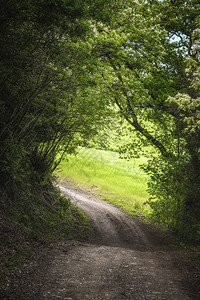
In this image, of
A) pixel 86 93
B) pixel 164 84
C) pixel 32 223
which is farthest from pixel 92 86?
pixel 32 223

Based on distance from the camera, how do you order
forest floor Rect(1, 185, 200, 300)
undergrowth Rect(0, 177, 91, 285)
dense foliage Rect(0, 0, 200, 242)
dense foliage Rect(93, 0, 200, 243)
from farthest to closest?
1. dense foliage Rect(93, 0, 200, 243)
2. dense foliage Rect(0, 0, 200, 242)
3. undergrowth Rect(0, 177, 91, 285)
4. forest floor Rect(1, 185, 200, 300)

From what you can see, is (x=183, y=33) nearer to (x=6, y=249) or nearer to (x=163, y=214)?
(x=163, y=214)

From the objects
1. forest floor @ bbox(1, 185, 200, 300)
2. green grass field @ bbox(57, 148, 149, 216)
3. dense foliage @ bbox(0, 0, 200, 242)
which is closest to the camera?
forest floor @ bbox(1, 185, 200, 300)

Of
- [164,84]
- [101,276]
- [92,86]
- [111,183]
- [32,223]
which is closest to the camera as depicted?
[101,276]

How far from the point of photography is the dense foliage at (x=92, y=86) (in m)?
7.20

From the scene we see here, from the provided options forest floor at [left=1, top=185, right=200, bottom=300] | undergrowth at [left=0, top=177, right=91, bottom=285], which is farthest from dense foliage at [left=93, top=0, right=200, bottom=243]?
undergrowth at [left=0, top=177, right=91, bottom=285]

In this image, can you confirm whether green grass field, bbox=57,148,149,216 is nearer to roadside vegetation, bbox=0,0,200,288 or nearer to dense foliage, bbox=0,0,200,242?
roadside vegetation, bbox=0,0,200,288

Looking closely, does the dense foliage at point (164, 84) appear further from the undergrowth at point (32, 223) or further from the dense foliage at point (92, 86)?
the undergrowth at point (32, 223)

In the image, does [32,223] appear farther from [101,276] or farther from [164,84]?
[164,84]

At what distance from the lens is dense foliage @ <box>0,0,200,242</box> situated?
7199 millimetres

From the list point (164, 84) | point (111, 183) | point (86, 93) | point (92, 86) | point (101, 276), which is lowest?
point (101, 276)

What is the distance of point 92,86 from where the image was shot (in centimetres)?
1116

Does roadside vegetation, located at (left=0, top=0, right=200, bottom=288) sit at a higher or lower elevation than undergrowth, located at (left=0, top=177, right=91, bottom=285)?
higher

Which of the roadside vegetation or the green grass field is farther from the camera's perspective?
the green grass field
